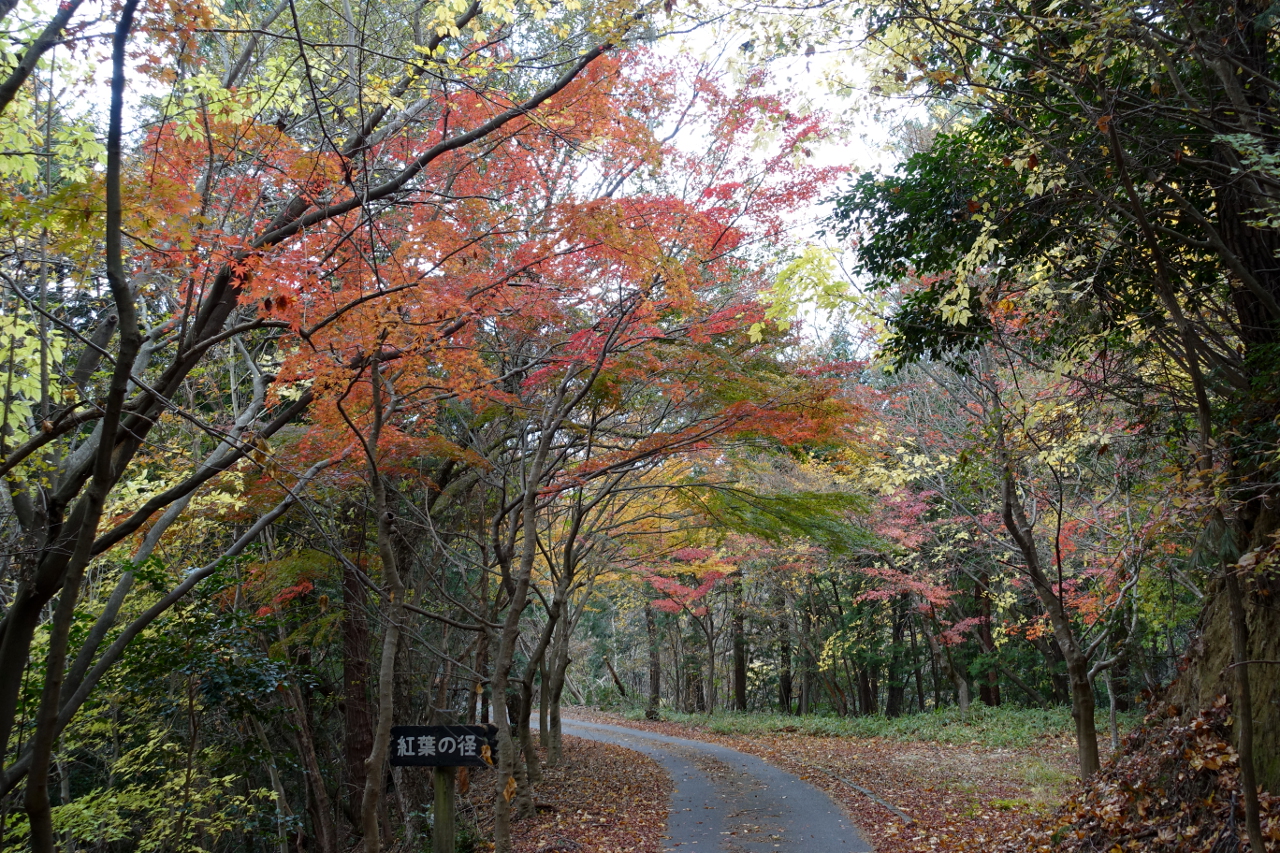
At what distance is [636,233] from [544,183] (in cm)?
260

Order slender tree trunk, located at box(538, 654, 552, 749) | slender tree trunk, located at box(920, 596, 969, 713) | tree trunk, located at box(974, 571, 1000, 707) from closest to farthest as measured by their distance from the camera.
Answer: slender tree trunk, located at box(538, 654, 552, 749) < slender tree trunk, located at box(920, 596, 969, 713) < tree trunk, located at box(974, 571, 1000, 707)

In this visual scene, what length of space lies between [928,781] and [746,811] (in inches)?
137

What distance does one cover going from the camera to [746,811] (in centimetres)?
1050

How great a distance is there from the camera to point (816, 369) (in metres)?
10.5

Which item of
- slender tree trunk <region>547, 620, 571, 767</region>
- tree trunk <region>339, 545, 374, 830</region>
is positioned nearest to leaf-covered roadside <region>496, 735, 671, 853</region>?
slender tree trunk <region>547, 620, 571, 767</region>

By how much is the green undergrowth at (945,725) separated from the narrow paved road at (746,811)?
16.9ft

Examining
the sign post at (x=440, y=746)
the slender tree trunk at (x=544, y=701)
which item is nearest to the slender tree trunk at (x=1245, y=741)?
the sign post at (x=440, y=746)

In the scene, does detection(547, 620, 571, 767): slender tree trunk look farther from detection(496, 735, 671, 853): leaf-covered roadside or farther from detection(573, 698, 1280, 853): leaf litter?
detection(573, 698, 1280, 853): leaf litter

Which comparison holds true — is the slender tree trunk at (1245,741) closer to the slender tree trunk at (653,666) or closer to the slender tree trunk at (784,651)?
the slender tree trunk at (784,651)

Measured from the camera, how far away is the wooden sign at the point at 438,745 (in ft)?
21.0

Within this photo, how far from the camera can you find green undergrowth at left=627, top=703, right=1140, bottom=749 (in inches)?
677

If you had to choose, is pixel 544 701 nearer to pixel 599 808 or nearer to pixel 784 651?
pixel 599 808

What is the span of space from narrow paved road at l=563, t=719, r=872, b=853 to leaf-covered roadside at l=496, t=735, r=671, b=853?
1.05 ft

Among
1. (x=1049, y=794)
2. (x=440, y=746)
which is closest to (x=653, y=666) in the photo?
(x=1049, y=794)
